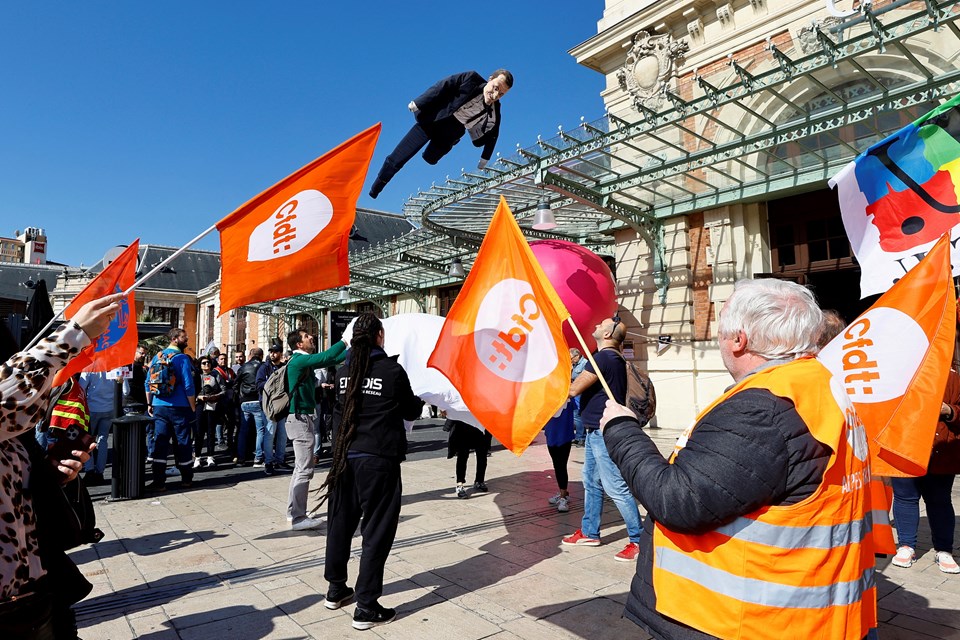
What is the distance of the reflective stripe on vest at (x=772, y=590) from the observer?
5.18ft

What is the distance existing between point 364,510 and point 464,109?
2839mm

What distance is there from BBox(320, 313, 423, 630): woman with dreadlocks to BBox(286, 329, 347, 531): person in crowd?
1477mm

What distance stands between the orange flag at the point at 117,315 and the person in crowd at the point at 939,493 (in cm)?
555

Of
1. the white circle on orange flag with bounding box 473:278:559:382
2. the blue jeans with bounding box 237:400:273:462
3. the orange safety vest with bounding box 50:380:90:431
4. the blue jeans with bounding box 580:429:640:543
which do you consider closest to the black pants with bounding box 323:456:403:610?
the white circle on orange flag with bounding box 473:278:559:382

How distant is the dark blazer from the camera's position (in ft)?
13.6

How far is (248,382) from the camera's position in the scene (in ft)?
30.2

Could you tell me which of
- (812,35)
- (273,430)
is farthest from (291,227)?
(812,35)

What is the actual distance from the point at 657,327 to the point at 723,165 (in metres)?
3.27

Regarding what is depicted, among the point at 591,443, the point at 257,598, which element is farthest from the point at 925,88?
the point at 257,598

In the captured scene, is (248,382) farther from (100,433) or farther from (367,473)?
(367,473)

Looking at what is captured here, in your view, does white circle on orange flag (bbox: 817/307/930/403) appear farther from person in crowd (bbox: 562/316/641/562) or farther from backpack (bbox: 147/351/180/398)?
backpack (bbox: 147/351/180/398)

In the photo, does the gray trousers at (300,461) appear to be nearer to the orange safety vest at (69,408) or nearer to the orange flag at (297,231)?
the orange safety vest at (69,408)

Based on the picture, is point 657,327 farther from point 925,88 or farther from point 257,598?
point 257,598

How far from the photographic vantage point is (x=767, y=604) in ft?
5.18
